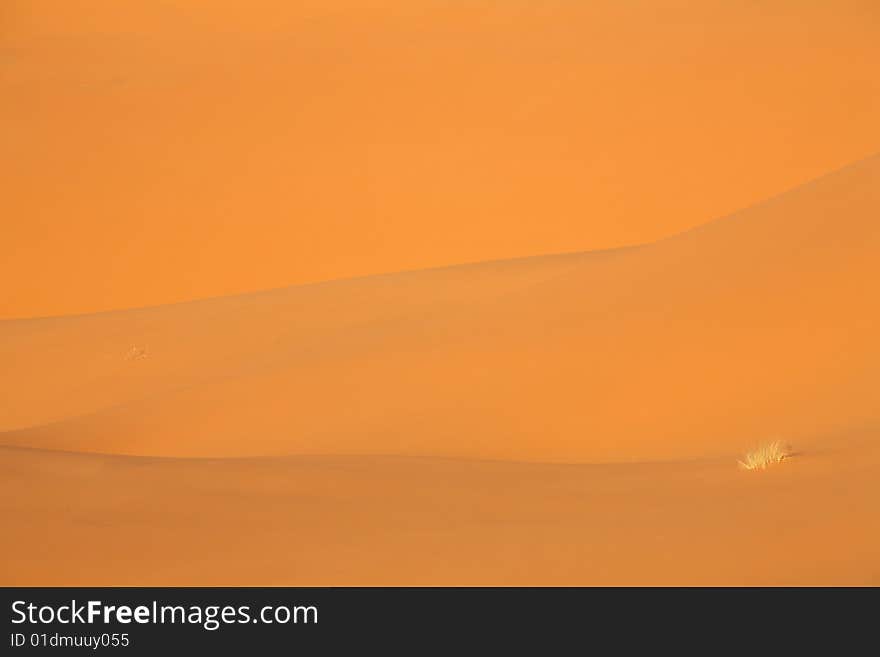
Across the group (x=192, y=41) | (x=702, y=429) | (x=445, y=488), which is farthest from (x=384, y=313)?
(x=192, y=41)

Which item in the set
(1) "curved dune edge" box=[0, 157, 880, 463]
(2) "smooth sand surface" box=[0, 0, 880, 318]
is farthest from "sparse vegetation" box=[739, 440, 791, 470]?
(2) "smooth sand surface" box=[0, 0, 880, 318]

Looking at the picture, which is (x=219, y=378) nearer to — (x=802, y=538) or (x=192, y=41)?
(x=802, y=538)

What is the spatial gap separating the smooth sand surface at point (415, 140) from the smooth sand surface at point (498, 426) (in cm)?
400

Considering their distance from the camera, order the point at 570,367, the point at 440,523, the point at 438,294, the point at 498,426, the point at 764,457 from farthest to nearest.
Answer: the point at 438,294, the point at 570,367, the point at 498,426, the point at 764,457, the point at 440,523

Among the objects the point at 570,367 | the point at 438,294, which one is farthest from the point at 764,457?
the point at 438,294

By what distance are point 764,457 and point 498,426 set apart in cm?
246

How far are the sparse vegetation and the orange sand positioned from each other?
0.09 m

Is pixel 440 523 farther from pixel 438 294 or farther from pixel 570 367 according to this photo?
pixel 438 294

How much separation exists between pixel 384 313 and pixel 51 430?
159 inches

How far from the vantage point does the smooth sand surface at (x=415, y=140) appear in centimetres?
1794

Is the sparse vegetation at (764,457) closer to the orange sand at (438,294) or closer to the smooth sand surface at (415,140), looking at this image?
the orange sand at (438,294)

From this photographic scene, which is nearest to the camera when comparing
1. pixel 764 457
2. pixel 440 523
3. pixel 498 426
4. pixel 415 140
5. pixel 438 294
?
pixel 440 523

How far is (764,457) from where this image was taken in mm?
6465
